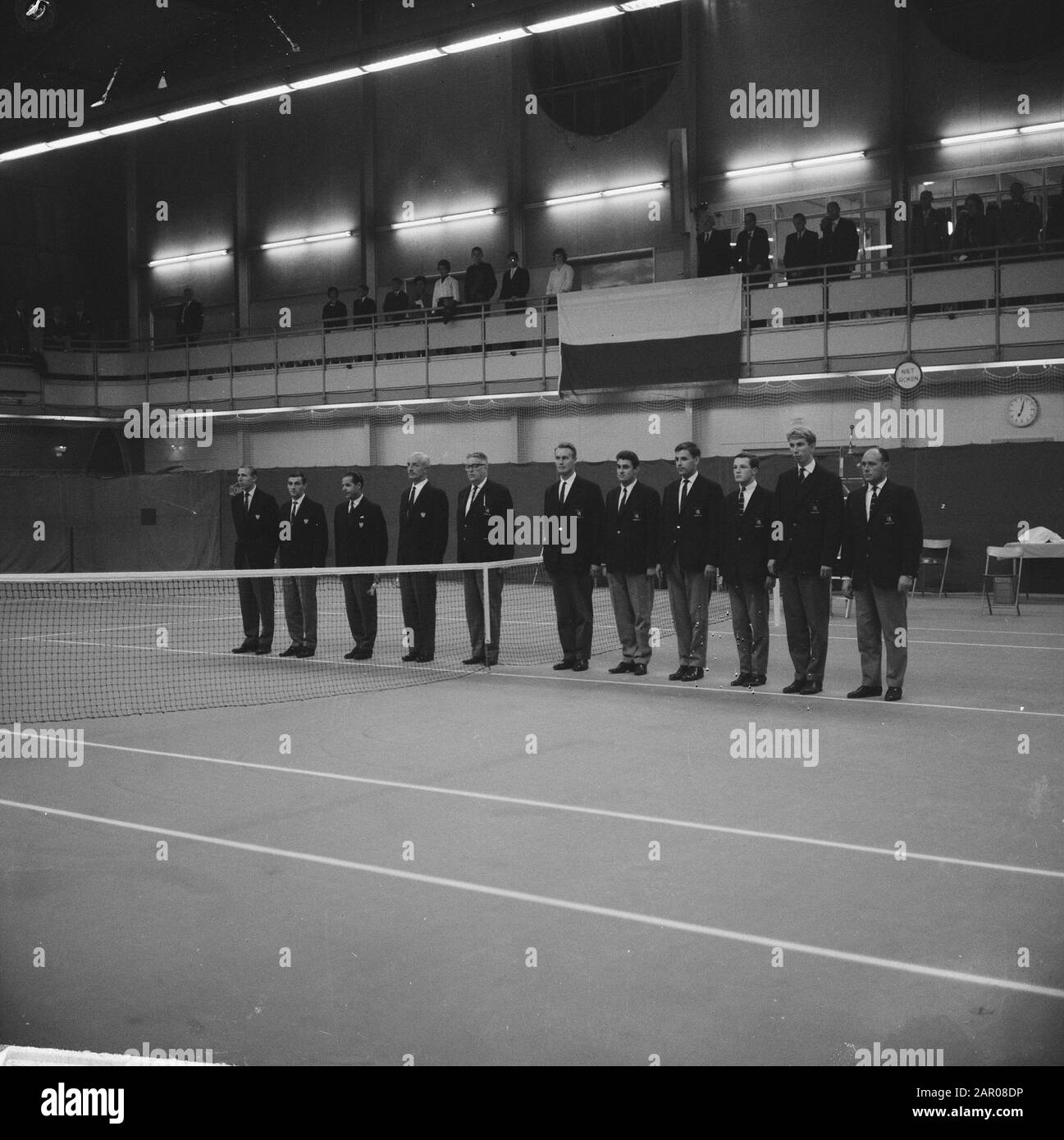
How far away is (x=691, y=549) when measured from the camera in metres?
11.2

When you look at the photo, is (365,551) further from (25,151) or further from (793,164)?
(793,164)

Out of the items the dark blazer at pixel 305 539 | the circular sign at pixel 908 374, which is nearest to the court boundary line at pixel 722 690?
the dark blazer at pixel 305 539

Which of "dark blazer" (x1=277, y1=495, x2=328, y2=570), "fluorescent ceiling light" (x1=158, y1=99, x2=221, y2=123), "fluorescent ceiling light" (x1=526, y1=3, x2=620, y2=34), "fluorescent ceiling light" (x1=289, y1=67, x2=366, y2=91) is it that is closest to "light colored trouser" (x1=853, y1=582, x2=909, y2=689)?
"dark blazer" (x1=277, y1=495, x2=328, y2=570)

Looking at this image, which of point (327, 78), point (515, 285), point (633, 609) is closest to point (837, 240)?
point (515, 285)

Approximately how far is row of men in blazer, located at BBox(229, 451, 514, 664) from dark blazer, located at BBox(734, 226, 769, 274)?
41.6 ft

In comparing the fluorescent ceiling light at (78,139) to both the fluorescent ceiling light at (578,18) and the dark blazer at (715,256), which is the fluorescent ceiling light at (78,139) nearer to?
the fluorescent ceiling light at (578,18)

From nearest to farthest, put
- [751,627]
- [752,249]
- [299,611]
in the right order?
[751,627]
[299,611]
[752,249]

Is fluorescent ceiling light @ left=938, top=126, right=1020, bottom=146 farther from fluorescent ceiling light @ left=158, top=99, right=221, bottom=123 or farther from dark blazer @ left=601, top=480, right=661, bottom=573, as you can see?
dark blazer @ left=601, top=480, right=661, bottom=573

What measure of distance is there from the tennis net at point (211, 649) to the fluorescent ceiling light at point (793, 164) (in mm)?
10451

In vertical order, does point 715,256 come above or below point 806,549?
above

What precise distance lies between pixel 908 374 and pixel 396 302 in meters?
12.6

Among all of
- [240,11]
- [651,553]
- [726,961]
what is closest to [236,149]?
[240,11]
